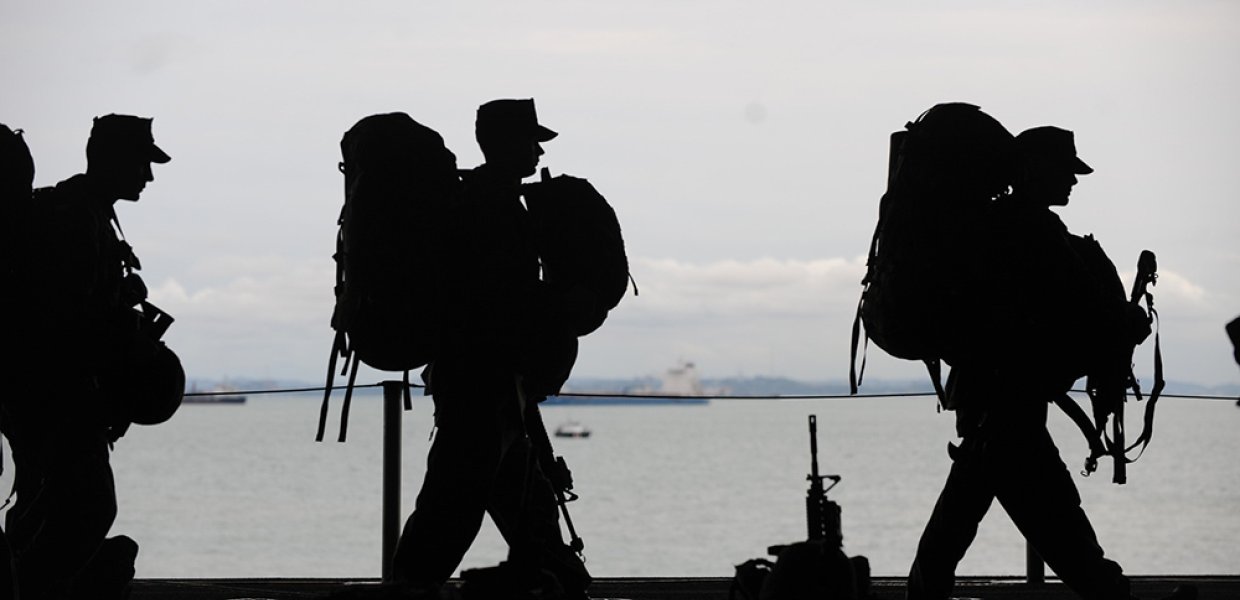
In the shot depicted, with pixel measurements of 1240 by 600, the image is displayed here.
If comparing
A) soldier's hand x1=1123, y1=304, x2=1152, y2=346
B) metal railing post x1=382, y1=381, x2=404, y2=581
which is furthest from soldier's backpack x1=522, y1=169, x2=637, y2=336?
metal railing post x1=382, y1=381, x2=404, y2=581

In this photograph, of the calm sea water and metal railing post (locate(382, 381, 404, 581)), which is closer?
metal railing post (locate(382, 381, 404, 581))

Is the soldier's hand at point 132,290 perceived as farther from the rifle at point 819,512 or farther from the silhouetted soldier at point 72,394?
the rifle at point 819,512

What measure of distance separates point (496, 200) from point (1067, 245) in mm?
2351

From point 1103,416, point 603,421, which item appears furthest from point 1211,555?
point 603,421

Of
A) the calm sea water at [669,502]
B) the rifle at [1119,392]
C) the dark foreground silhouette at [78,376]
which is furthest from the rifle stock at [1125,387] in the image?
the calm sea water at [669,502]

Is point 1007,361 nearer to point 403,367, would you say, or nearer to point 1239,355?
point 1239,355

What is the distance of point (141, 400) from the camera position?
714 centimetres

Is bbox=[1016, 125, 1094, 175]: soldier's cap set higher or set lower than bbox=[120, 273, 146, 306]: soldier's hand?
higher

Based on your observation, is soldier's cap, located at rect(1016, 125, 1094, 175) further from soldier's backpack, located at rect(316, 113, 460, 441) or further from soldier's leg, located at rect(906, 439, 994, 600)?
soldier's backpack, located at rect(316, 113, 460, 441)

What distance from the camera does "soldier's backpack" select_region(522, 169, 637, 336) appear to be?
699 cm

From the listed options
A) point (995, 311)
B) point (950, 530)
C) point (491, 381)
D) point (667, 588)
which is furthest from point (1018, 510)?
point (667, 588)

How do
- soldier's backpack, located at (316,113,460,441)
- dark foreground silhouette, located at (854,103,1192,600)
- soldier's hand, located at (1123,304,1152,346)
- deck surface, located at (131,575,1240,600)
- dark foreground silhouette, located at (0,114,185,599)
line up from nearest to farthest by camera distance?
soldier's backpack, located at (316,113,460,441) → dark foreground silhouette, located at (0,114,185,599) → dark foreground silhouette, located at (854,103,1192,600) → soldier's hand, located at (1123,304,1152,346) → deck surface, located at (131,575,1240,600)

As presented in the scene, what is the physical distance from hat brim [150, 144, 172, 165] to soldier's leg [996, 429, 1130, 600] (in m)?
3.69

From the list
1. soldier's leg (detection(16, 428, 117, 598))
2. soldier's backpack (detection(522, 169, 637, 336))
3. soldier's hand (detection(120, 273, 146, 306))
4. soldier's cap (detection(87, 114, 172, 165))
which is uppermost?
soldier's cap (detection(87, 114, 172, 165))
